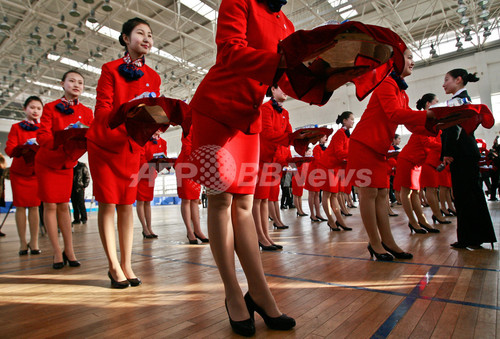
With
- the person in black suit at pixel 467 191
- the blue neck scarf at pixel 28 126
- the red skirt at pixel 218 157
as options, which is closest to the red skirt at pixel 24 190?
the blue neck scarf at pixel 28 126

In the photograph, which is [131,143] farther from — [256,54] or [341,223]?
[341,223]

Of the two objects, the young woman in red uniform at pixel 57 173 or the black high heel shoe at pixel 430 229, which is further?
the black high heel shoe at pixel 430 229

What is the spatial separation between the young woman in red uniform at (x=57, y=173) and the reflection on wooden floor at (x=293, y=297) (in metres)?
0.21

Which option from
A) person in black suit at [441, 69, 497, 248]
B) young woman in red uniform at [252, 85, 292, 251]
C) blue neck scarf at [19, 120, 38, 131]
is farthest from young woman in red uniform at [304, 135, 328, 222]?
blue neck scarf at [19, 120, 38, 131]

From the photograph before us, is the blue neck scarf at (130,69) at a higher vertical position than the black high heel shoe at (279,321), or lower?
higher

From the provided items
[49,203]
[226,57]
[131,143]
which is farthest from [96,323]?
[49,203]

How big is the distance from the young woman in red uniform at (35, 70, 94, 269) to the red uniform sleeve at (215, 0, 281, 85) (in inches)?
74.4

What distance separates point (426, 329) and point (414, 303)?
10.6 inches

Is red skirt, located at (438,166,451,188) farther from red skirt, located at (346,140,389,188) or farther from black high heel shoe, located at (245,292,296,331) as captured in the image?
black high heel shoe, located at (245,292,296,331)

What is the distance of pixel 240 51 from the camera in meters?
0.95

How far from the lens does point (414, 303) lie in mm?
1331

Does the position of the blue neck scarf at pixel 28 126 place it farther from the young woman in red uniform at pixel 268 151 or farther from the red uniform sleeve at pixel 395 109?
the red uniform sleeve at pixel 395 109

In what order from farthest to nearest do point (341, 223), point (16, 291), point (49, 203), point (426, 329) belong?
point (341, 223), point (49, 203), point (16, 291), point (426, 329)

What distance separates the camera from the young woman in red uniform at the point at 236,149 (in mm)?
1116
